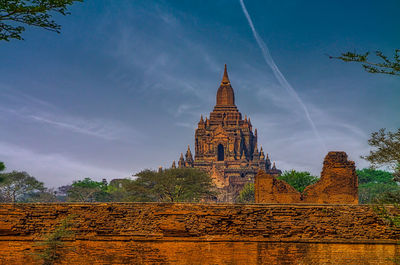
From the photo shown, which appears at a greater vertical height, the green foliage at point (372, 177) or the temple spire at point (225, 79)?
the temple spire at point (225, 79)

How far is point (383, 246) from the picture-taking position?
12484mm

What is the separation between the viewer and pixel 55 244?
12609 mm

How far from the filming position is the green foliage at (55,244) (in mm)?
12555

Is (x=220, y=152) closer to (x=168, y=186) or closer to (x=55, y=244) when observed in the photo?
(x=168, y=186)

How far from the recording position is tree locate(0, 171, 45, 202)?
156 feet

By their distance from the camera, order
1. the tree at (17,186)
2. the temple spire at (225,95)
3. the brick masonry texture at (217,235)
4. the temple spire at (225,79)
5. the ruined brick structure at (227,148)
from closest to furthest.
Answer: the brick masonry texture at (217,235) < the tree at (17,186) < the ruined brick structure at (227,148) < the temple spire at (225,95) < the temple spire at (225,79)

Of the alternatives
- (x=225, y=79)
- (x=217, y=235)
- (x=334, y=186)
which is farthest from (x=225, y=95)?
(x=217, y=235)

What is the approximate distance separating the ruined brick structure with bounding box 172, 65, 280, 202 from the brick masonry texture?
170 ft

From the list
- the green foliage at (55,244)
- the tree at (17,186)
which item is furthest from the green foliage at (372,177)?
the green foliage at (55,244)

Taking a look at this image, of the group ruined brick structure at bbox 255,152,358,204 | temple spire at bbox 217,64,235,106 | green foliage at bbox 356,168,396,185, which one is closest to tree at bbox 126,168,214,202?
ruined brick structure at bbox 255,152,358,204

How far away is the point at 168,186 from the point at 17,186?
1642 cm

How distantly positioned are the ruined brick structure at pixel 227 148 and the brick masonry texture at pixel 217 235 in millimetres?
51964

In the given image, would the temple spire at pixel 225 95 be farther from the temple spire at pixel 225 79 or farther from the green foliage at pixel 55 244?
the green foliage at pixel 55 244

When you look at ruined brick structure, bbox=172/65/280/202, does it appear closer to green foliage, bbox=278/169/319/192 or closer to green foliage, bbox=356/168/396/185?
green foliage, bbox=356/168/396/185
